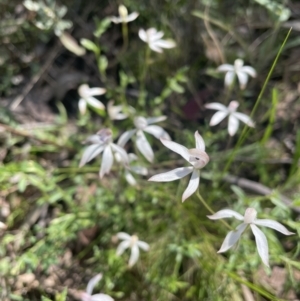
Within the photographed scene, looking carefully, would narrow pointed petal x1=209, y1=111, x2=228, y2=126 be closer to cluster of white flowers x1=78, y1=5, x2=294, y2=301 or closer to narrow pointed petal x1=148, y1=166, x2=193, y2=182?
cluster of white flowers x1=78, y1=5, x2=294, y2=301

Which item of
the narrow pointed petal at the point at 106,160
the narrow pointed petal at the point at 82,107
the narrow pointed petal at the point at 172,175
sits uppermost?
the narrow pointed petal at the point at 172,175

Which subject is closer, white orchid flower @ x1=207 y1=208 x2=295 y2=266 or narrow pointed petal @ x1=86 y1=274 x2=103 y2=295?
white orchid flower @ x1=207 y1=208 x2=295 y2=266

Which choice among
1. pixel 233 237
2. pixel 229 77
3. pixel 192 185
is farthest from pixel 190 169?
pixel 229 77

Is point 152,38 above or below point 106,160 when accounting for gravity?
above

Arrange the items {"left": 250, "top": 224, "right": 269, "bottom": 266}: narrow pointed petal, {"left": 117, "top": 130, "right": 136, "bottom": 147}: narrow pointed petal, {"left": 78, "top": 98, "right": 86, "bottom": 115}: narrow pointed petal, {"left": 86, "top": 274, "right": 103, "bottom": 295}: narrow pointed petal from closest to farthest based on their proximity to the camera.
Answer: {"left": 250, "top": 224, "right": 269, "bottom": 266}: narrow pointed petal, {"left": 86, "top": 274, "right": 103, "bottom": 295}: narrow pointed petal, {"left": 117, "top": 130, "right": 136, "bottom": 147}: narrow pointed petal, {"left": 78, "top": 98, "right": 86, "bottom": 115}: narrow pointed petal

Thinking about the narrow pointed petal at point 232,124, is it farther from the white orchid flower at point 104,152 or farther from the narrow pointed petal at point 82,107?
the narrow pointed petal at point 82,107

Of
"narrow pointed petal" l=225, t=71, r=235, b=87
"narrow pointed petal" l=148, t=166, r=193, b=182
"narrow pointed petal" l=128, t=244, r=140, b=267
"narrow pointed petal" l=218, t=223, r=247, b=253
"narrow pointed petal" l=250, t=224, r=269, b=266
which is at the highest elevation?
"narrow pointed petal" l=148, t=166, r=193, b=182

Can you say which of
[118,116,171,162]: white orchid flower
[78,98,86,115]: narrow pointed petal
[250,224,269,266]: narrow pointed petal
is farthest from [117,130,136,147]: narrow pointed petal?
[250,224,269,266]: narrow pointed petal

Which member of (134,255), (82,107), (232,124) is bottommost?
(134,255)

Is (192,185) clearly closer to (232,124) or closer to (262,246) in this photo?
(262,246)

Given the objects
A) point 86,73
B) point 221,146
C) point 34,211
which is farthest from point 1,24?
point 221,146

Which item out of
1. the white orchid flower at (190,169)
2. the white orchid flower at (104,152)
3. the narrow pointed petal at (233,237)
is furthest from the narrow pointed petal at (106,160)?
the narrow pointed petal at (233,237)
